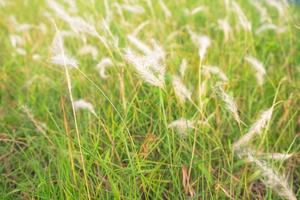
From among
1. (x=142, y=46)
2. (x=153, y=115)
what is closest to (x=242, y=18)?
(x=153, y=115)

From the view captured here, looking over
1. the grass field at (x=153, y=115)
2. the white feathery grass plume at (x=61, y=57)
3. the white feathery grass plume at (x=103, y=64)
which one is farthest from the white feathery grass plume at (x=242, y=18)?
the white feathery grass plume at (x=61, y=57)

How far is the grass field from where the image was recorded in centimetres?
151

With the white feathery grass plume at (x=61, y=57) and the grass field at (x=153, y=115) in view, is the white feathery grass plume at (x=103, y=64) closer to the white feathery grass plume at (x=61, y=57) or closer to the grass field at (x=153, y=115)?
the grass field at (x=153, y=115)

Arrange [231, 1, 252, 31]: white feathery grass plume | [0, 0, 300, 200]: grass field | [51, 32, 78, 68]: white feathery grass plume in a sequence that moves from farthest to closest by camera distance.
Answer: [231, 1, 252, 31]: white feathery grass plume → [0, 0, 300, 200]: grass field → [51, 32, 78, 68]: white feathery grass plume

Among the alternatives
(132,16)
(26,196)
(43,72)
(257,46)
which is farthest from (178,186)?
(132,16)

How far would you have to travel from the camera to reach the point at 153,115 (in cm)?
204

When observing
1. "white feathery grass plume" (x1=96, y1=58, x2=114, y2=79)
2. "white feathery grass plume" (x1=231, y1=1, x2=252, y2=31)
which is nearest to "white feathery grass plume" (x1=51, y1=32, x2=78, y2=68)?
Result: "white feathery grass plume" (x1=96, y1=58, x2=114, y2=79)

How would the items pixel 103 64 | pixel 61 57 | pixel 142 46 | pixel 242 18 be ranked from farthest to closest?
pixel 242 18, pixel 103 64, pixel 142 46, pixel 61 57

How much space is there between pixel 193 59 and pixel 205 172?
0.97m

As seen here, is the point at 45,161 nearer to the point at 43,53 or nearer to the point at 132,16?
the point at 43,53

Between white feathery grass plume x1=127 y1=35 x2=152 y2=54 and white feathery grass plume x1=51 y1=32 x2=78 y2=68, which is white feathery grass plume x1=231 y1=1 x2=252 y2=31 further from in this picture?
white feathery grass plume x1=51 y1=32 x2=78 y2=68

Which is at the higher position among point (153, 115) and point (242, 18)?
point (242, 18)

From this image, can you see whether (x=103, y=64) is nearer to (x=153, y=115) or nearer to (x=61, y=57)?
(x=153, y=115)

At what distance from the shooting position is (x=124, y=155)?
1.83m
